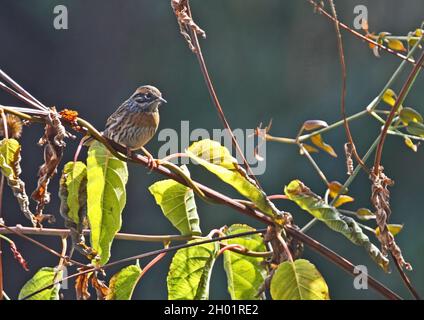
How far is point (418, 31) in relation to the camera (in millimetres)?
1542

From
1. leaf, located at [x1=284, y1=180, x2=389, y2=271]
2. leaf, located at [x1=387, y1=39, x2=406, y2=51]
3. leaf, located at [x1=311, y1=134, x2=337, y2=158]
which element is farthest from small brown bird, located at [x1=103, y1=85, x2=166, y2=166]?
leaf, located at [x1=284, y1=180, x2=389, y2=271]

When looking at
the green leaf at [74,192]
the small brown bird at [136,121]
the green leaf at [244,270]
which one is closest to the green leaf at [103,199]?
the green leaf at [74,192]

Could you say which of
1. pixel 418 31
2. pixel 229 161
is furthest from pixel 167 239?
pixel 418 31

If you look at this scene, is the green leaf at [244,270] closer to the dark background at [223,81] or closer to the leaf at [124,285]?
the leaf at [124,285]

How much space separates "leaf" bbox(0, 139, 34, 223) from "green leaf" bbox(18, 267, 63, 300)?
0.53 ft

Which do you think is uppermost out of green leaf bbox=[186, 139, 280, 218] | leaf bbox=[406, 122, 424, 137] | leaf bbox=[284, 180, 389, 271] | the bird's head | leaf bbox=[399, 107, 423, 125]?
the bird's head

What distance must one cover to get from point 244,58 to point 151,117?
4053mm

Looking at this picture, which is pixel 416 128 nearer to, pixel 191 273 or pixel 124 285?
pixel 191 273

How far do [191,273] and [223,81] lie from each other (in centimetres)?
525

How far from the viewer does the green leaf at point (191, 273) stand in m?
1.36

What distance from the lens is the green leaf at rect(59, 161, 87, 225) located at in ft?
4.51

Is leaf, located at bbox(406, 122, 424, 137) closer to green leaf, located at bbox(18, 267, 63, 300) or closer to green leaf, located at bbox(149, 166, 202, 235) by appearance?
green leaf, located at bbox(149, 166, 202, 235)
